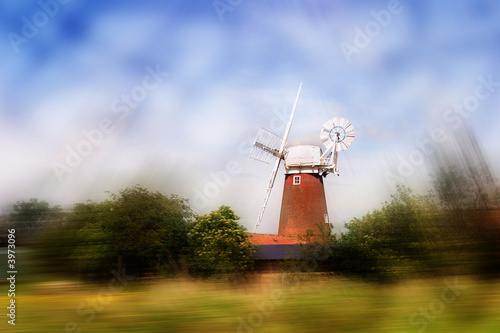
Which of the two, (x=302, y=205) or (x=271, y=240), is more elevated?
(x=302, y=205)

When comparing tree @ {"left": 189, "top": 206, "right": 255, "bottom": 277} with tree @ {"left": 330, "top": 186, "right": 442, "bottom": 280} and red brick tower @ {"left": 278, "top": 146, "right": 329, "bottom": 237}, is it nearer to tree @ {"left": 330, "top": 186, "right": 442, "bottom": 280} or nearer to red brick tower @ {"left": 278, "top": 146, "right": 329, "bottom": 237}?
red brick tower @ {"left": 278, "top": 146, "right": 329, "bottom": 237}

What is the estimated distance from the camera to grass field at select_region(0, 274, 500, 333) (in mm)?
3512

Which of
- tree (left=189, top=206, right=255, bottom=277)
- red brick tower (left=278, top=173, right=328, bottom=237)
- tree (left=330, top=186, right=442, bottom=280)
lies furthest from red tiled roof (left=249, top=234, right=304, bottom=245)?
tree (left=330, top=186, right=442, bottom=280)

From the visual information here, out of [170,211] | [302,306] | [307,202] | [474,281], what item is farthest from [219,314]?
[307,202]

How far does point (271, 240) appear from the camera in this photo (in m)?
30.8

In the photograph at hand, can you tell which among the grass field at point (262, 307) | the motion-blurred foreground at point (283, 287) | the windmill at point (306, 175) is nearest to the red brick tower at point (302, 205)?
the windmill at point (306, 175)

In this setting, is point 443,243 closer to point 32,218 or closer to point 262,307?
point 262,307

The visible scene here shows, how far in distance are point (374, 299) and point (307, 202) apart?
90.0 feet

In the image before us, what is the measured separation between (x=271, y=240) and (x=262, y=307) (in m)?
27.0

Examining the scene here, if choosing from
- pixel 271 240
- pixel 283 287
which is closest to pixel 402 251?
pixel 283 287

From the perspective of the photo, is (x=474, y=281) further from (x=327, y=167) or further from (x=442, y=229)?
(x=327, y=167)

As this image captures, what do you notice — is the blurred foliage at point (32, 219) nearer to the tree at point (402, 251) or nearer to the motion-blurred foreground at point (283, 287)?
the motion-blurred foreground at point (283, 287)

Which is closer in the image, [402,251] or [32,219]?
[402,251]

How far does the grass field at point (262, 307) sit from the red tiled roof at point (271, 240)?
84.5 ft
